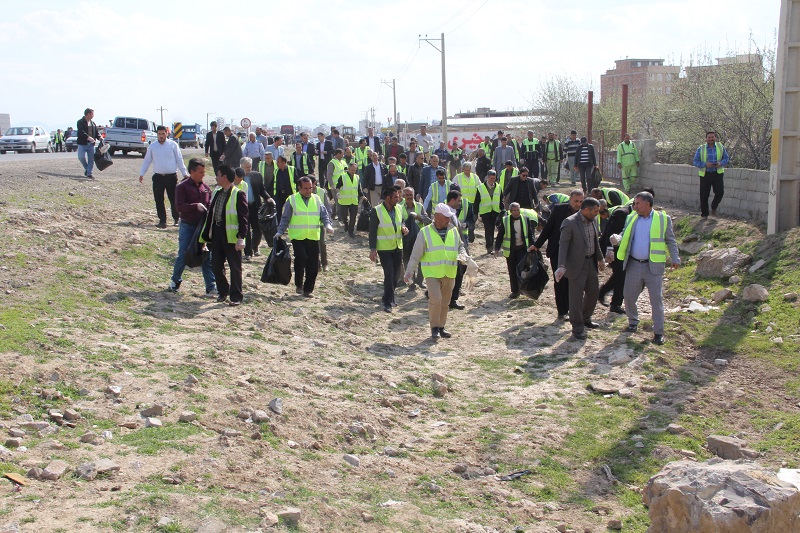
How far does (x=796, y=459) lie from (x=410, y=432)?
305cm

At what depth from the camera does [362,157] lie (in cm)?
2238

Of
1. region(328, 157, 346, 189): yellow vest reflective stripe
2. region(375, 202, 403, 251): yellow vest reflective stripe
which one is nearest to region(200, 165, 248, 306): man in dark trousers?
region(375, 202, 403, 251): yellow vest reflective stripe

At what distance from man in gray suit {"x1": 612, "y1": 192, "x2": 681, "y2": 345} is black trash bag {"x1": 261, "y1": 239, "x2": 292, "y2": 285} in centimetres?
442

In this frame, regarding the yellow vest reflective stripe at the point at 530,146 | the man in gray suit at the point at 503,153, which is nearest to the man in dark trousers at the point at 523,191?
the man in gray suit at the point at 503,153

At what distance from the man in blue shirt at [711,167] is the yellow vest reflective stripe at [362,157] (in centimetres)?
931

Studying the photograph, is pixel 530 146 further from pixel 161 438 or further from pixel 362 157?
pixel 161 438

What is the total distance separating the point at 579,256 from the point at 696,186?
9.06m

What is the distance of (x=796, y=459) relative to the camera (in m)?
6.39

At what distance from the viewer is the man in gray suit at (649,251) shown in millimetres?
9590

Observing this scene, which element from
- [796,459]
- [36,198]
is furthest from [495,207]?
[796,459]

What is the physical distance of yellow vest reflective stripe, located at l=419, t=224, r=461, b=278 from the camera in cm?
1014

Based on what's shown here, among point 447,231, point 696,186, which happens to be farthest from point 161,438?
point 696,186

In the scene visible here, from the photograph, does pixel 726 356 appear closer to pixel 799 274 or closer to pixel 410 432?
pixel 799 274

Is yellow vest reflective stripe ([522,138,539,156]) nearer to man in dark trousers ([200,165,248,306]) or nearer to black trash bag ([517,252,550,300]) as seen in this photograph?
black trash bag ([517,252,550,300])
